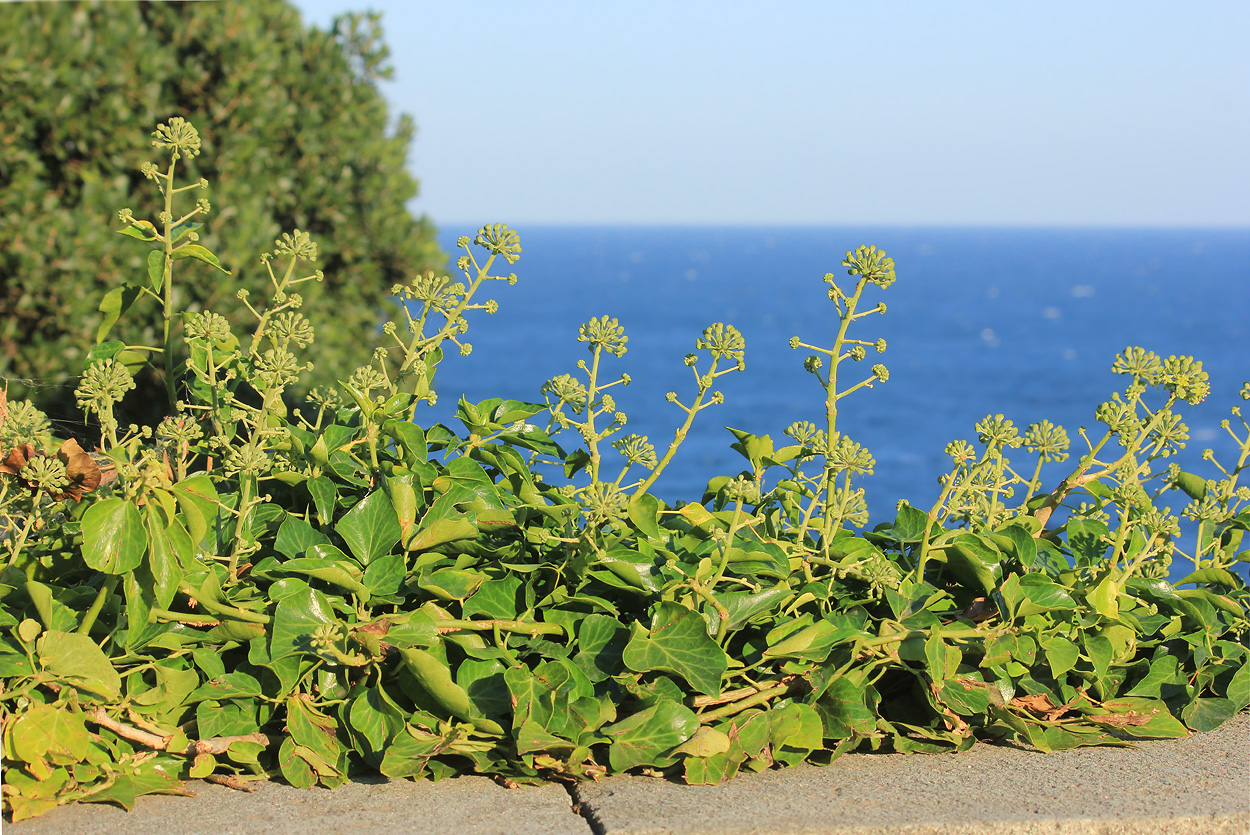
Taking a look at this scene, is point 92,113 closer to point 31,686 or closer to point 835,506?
point 31,686

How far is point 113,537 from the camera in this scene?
54.3 inches

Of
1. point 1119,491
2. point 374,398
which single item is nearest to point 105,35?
point 374,398

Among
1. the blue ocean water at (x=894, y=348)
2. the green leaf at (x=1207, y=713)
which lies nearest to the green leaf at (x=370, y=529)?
the green leaf at (x=1207, y=713)

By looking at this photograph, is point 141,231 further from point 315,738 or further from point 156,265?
point 315,738

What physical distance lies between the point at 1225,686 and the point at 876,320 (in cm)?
6933

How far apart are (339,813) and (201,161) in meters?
4.30

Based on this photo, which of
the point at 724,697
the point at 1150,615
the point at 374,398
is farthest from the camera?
the point at 374,398

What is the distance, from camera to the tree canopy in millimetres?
4449

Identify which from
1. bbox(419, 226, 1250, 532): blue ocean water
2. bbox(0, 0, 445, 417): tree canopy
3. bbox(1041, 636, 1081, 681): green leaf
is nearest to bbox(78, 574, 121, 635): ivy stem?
bbox(1041, 636, 1081, 681): green leaf

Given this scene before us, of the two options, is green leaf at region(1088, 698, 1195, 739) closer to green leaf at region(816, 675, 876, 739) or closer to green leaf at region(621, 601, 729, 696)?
green leaf at region(816, 675, 876, 739)

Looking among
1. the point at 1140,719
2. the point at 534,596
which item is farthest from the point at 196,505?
the point at 1140,719

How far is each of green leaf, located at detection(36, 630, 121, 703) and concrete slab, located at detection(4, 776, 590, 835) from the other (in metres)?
0.20

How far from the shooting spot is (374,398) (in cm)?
190

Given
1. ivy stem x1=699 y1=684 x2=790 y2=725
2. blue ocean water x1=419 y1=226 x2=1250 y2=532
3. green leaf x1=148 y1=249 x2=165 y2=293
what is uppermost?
green leaf x1=148 y1=249 x2=165 y2=293
